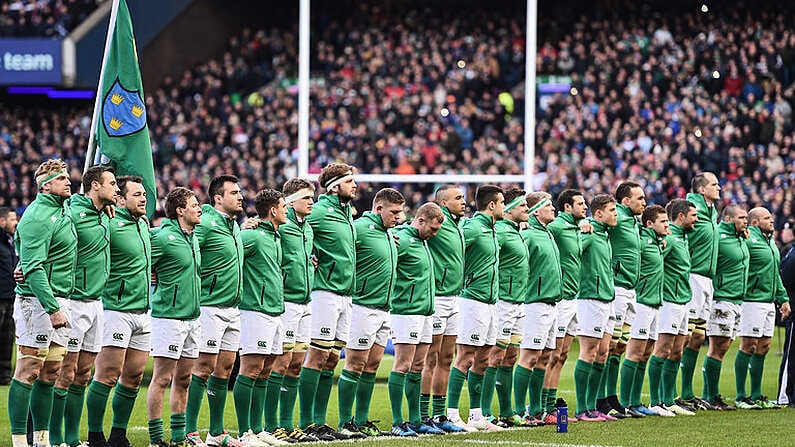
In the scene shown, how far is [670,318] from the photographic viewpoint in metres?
13.3

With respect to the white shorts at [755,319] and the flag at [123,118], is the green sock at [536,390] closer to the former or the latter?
the white shorts at [755,319]

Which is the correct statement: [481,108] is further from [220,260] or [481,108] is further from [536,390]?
[220,260]

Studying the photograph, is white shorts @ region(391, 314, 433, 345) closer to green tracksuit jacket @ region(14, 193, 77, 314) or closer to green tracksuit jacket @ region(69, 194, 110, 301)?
green tracksuit jacket @ region(69, 194, 110, 301)

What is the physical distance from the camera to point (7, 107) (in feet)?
111

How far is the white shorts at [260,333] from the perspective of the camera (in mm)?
10203

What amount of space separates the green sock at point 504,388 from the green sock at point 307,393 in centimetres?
198

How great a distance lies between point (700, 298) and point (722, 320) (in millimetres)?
465

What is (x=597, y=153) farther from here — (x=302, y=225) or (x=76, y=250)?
(x=76, y=250)

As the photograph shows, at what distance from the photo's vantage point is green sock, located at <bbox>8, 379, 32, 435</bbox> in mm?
9016

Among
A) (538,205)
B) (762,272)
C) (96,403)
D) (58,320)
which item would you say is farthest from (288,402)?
(762,272)

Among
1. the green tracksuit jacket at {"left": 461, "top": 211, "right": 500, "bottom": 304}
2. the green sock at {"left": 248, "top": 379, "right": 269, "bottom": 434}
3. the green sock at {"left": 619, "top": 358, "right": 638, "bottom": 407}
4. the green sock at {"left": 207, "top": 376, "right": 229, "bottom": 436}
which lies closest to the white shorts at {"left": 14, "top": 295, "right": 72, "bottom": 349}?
the green sock at {"left": 207, "top": 376, "right": 229, "bottom": 436}

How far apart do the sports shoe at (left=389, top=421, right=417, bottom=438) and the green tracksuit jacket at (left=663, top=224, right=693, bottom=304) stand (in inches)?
137

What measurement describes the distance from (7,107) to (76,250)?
1017 inches

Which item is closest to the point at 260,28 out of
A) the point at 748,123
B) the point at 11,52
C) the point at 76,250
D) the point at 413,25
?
the point at 11,52
